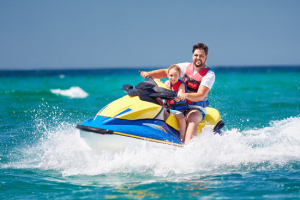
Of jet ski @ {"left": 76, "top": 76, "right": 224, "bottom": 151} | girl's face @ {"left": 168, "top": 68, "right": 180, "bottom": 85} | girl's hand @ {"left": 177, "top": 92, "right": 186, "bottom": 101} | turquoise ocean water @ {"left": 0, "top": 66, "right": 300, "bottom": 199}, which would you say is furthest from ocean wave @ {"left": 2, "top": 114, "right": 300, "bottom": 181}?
girl's face @ {"left": 168, "top": 68, "right": 180, "bottom": 85}

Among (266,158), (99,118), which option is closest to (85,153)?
(99,118)

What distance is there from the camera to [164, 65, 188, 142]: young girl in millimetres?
4102

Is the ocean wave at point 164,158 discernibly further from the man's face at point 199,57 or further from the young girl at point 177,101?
the man's face at point 199,57

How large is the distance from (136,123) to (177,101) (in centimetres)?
63

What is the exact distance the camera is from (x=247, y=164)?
4.22 metres

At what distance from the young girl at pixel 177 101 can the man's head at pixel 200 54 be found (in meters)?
0.38

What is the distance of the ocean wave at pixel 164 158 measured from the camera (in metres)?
3.79

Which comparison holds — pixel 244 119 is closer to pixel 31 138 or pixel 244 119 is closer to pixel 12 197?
pixel 31 138

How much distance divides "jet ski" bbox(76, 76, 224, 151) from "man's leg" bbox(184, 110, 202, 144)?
14 cm

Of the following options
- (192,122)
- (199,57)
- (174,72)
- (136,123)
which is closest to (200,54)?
(199,57)

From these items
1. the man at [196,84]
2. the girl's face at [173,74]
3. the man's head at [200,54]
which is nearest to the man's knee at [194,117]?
the man at [196,84]

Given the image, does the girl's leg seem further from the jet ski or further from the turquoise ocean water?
the turquoise ocean water

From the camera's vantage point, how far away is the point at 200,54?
4.36m

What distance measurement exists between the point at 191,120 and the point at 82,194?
1634 millimetres
